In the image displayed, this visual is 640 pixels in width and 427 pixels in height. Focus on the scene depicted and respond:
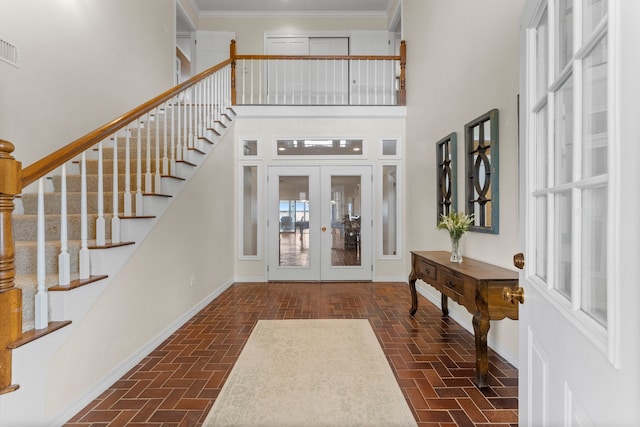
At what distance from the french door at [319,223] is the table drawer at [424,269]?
1.91 m

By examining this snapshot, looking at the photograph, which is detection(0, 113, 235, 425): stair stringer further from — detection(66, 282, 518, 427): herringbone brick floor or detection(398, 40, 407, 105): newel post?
detection(398, 40, 407, 105): newel post

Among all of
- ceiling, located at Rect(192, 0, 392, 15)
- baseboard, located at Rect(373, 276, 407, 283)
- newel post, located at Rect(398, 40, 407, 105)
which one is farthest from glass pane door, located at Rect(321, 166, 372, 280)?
ceiling, located at Rect(192, 0, 392, 15)

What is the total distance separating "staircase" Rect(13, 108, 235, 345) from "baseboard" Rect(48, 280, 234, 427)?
60 centimetres

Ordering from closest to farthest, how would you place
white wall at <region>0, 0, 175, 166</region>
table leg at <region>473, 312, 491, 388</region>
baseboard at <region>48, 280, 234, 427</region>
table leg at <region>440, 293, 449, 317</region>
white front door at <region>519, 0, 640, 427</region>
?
white front door at <region>519, 0, 640, 427</region>, baseboard at <region>48, 280, 234, 427</region>, table leg at <region>473, 312, 491, 388</region>, white wall at <region>0, 0, 175, 166</region>, table leg at <region>440, 293, 449, 317</region>

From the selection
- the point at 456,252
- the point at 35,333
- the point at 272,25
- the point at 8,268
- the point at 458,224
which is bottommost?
the point at 35,333

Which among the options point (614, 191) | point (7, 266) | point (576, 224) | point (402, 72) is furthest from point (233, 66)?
point (614, 191)

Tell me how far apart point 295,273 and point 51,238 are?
3.65 meters

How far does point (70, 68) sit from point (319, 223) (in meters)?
3.90

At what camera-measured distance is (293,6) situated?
6.38m

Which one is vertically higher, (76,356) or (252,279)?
(76,356)

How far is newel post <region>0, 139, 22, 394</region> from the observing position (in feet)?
4.74

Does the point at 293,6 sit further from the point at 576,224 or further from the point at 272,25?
the point at 576,224

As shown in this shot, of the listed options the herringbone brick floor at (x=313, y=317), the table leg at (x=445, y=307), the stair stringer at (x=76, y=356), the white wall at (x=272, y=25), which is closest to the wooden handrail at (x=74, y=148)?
the stair stringer at (x=76, y=356)

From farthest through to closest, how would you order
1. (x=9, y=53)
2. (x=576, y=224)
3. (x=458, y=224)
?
(x=458, y=224) < (x=9, y=53) < (x=576, y=224)
